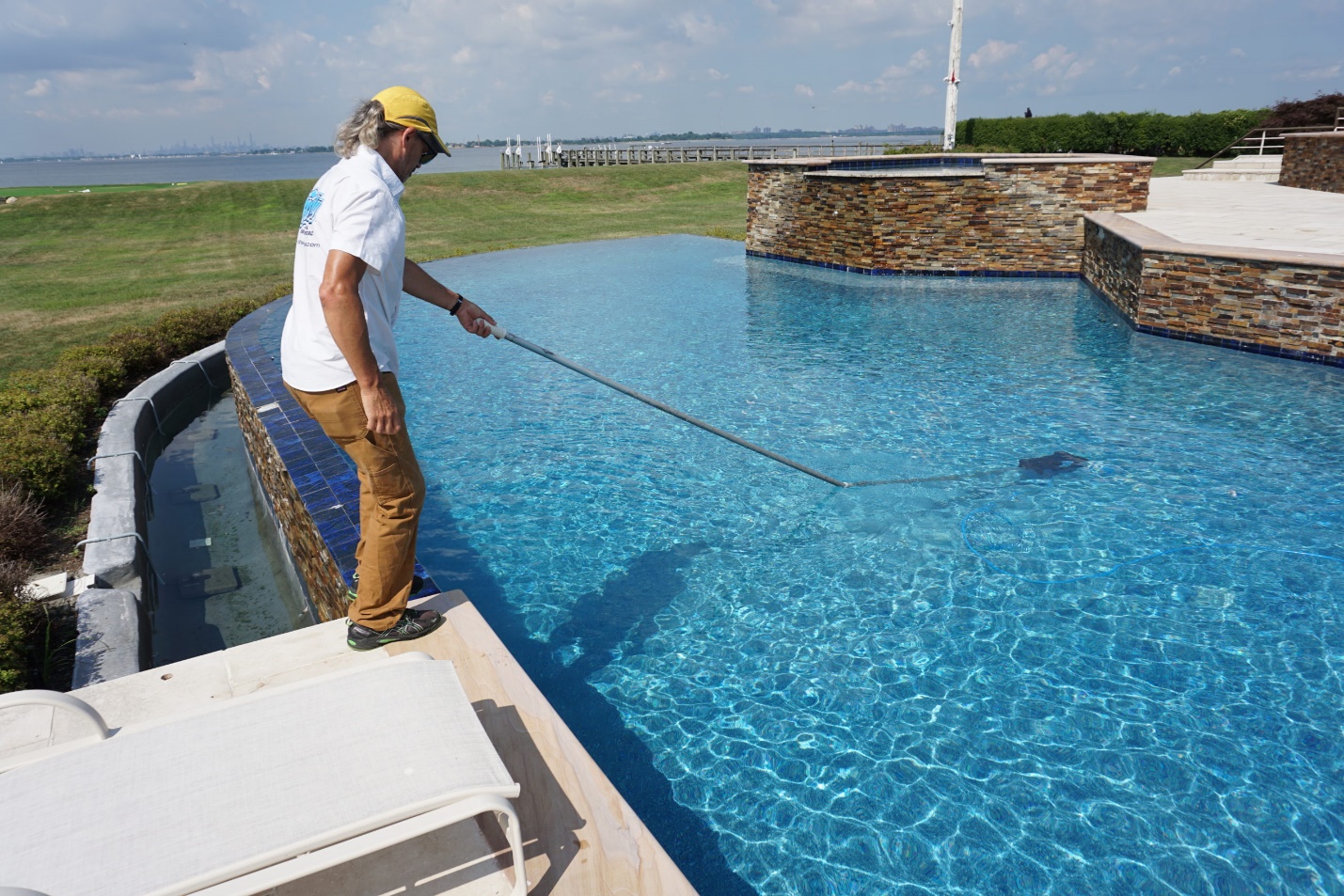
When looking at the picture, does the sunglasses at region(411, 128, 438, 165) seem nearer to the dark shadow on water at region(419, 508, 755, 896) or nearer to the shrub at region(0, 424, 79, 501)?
the dark shadow on water at region(419, 508, 755, 896)

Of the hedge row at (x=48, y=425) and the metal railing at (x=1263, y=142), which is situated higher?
the metal railing at (x=1263, y=142)

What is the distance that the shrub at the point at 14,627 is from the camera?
13.1 ft

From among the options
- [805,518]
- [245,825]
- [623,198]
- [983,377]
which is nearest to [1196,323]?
[983,377]

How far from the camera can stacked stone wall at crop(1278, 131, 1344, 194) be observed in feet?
62.4

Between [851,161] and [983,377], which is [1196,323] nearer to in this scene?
[983,377]

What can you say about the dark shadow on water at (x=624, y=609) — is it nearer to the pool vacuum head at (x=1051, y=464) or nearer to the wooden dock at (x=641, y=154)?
the pool vacuum head at (x=1051, y=464)

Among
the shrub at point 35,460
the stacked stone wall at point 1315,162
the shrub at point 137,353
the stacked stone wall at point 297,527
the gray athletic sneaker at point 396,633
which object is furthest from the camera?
the stacked stone wall at point 1315,162

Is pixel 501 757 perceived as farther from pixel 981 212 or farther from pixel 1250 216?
pixel 1250 216

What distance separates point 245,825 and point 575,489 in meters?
4.77

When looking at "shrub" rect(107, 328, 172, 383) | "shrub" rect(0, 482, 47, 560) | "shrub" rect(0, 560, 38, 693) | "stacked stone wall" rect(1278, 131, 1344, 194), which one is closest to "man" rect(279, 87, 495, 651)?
"shrub" rect(0, 560, 38, 693)

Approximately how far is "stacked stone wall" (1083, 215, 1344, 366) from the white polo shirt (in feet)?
33.7

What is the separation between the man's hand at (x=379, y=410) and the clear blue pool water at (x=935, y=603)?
1.89 m

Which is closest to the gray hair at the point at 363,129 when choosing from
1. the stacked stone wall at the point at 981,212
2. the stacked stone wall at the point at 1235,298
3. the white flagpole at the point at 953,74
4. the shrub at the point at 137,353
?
the shrub at the point at 137,353

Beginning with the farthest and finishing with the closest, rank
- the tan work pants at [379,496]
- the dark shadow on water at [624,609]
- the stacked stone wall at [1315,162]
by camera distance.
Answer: the stacked stone wall at [1315,162] < the dark shadow on water at [624,609] < the tan work pants at [379,496]
